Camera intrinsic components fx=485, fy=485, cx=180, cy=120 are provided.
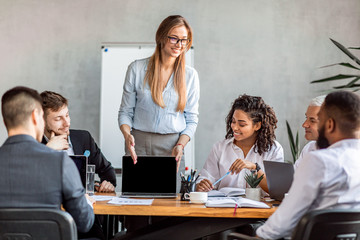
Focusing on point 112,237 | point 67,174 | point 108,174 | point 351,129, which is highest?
point 351,129

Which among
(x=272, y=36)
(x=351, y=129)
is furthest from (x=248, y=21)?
(x=351, y=129)

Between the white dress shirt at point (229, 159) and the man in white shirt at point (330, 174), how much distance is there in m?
1.24

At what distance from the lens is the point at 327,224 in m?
1.71

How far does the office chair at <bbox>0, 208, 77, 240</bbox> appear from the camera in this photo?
5.53 ft

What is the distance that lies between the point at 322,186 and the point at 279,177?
87 cm

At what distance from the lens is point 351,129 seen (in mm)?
1915

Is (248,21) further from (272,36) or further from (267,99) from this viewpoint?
(267,99)

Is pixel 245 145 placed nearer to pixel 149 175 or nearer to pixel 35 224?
pixel 149 175

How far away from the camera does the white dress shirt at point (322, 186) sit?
5.88 ft

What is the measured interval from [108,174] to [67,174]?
4.82 ft

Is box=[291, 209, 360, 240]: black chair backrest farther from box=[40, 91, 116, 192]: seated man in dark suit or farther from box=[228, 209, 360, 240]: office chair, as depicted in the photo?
box=[40, 91, 116, 192]: seated man in dark suit

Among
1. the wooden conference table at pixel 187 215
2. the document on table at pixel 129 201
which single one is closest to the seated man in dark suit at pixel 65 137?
the document on table at pixel 129 201

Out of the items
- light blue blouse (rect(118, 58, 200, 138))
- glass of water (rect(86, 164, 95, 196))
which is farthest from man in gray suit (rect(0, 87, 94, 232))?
light blue blouse (rect(118, 58, 200, 138))

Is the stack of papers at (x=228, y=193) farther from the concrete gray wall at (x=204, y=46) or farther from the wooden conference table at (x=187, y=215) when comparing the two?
the concrete gray wall at (x=204, y=46)
